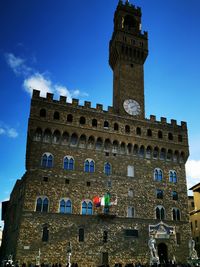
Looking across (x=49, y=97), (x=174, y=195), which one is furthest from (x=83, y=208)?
(x=49, y=97)

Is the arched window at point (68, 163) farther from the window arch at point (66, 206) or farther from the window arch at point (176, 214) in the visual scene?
the window arch at point (176, 214)

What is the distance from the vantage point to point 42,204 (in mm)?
33969

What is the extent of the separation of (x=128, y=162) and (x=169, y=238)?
34.5 feet

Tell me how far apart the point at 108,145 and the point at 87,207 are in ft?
27.3

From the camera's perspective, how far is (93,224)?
3506 centimetres

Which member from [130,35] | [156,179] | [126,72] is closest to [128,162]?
[156,179]

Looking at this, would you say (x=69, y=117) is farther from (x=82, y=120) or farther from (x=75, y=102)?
(x=75, y=102)

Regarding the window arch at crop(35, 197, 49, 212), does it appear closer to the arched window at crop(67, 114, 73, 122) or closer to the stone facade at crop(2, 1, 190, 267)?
the stone facade at crop(2, 1, 190, 267)

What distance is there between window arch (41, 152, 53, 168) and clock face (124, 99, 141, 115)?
12.6m

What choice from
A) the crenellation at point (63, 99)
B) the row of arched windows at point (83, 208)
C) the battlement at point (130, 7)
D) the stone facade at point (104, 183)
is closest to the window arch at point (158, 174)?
the stone facade at point (104, 183)

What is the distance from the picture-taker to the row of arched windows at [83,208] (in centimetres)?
3397

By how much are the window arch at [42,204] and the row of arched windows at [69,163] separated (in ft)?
12.4

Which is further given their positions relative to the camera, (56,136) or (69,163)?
(56,136)

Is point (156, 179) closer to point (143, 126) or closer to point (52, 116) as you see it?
point (143, 126)
